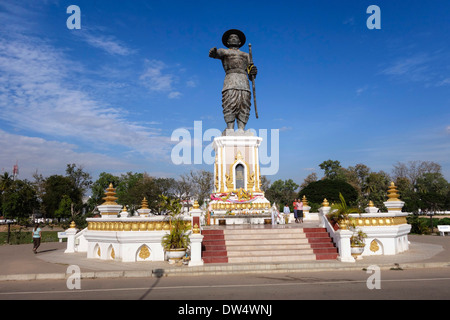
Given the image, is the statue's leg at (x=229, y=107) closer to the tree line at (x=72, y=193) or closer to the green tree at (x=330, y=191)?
the tree line at (x=72, y=193)

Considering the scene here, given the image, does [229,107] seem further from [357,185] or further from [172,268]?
[357,185]

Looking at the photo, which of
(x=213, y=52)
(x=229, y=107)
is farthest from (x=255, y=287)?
(x=213, y=52)

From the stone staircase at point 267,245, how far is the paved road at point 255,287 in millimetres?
1973

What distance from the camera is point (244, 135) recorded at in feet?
77.2

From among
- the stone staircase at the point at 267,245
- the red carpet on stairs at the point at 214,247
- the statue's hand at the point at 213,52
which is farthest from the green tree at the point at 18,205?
the stone staircase at the point at 267,245

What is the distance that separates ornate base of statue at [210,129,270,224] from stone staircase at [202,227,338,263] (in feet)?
23.1

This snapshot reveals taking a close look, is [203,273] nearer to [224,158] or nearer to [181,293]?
[181,293]

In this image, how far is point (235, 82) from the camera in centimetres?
2389

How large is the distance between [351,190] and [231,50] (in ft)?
138

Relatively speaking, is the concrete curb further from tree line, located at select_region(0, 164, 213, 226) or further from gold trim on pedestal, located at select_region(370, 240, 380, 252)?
tree line, located at select_region(0, 164, 213, 226)

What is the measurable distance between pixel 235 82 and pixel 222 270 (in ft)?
53.2

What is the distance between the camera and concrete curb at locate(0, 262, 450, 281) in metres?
10.0

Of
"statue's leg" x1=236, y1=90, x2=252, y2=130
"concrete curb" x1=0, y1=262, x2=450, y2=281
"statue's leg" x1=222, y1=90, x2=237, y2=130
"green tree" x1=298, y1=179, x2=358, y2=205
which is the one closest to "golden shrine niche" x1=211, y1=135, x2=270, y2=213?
"statue's leg" x1=236, y1=90, x2=252, y2=130
